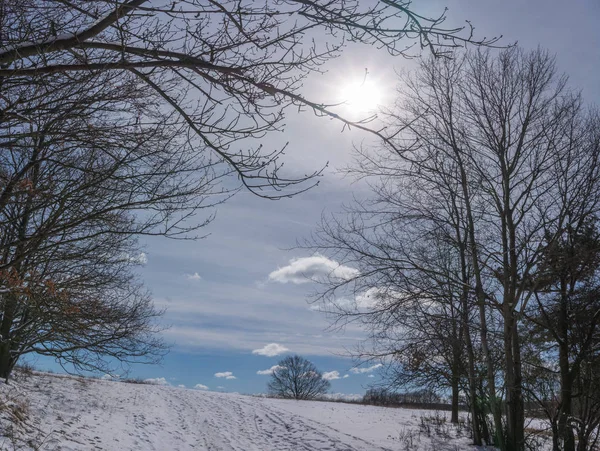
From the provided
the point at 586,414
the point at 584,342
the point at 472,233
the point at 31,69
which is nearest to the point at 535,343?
the point at 584,342

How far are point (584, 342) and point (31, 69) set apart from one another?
1129cm

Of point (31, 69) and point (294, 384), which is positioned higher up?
point (31, 69)

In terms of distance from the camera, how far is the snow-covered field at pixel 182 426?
8141 millimetres

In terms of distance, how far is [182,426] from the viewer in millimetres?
11492

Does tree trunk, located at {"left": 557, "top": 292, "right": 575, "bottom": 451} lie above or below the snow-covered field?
above

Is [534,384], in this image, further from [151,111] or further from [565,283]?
[151,111]

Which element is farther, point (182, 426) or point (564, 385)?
point (182, 426)

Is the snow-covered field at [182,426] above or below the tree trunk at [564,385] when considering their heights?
below

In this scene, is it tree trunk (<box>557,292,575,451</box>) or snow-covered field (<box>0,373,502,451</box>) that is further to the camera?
tree trunk (<box>557,292,575,451</box>)

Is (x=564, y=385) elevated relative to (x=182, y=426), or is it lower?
elevated

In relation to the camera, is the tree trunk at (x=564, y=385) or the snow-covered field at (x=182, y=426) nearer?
the snow-covered field at (x=182, y=426)

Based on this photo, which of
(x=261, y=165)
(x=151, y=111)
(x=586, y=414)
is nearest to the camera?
(x=261, y=165)

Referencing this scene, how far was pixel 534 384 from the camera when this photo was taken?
31.6 ft

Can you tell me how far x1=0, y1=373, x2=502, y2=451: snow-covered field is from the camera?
8.14m
